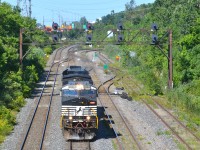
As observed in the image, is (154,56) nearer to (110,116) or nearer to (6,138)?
(110,116)

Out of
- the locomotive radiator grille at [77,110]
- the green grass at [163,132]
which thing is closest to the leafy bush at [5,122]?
the locomotive radiator grille at [77,110]

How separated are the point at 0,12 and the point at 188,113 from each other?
68.5 ft

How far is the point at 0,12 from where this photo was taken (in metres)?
39.3

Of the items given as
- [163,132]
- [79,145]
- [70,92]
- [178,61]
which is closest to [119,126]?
[163,132]

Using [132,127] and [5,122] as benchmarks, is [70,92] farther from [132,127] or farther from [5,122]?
[132,127]

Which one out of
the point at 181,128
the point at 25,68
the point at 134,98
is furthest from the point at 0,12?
the point at 181,128

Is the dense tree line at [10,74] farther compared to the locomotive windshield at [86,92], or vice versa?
the dense tree line at [10,74]

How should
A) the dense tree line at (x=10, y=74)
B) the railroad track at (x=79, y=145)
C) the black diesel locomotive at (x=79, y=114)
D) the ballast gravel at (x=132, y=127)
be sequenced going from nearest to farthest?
the railroad track at (x=79, y=145), the ballast gravel at (x=132, y=127), the black diesel locomotive at (x=79, y=114), the dense tree line at (x=10, y=74)

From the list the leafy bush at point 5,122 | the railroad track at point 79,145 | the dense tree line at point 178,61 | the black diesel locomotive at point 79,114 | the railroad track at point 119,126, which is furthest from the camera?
the dense tree line at point 178,61

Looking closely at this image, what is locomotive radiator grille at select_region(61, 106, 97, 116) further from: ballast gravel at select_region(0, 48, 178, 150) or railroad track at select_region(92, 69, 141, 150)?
railroad track at select_region(92, 69, 141, 150)

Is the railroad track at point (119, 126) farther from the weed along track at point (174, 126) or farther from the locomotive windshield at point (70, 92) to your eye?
the locomotive windshield at point (70, 92)

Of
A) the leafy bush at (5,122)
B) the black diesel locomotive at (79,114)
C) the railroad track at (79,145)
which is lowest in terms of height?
the railroad track at (79,145)

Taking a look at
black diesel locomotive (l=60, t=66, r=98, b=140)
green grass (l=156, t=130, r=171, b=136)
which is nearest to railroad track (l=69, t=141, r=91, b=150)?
black diesel locomotive (l=60, t=66, r=98, b=140)

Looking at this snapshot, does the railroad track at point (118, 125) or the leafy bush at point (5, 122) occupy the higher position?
the leafy bush at point (5, 122)
